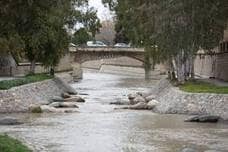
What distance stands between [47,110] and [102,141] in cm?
1395

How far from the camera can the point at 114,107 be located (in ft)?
A: 137

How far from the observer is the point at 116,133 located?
2659cm

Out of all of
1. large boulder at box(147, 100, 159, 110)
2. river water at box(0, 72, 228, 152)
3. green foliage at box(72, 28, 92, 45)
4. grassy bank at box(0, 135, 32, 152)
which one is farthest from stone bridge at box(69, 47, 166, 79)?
grassy bank at box(0, 135, 32, 152)

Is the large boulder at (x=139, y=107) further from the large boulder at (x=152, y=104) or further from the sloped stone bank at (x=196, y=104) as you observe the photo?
the sloped stone bank at (x=196, y=104)

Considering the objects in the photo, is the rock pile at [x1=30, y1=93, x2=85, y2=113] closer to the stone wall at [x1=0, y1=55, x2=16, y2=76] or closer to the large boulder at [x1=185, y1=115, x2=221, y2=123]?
the large boulder at [x1=185, y1=115, x2=221, y2=123]

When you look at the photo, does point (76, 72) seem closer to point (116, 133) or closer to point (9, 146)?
point (116, 133)

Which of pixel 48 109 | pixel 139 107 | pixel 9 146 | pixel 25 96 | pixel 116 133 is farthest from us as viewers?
pixel 139 107

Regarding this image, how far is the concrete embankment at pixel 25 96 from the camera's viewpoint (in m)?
36.2

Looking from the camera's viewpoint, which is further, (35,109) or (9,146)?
(35,109)

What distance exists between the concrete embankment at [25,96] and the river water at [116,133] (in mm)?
1901

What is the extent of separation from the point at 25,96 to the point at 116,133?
13600mm

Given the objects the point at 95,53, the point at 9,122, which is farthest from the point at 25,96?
the point at 95,53

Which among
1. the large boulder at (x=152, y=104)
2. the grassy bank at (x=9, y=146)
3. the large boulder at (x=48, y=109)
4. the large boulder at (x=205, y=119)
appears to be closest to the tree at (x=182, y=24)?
the large boulder at (x=152, y=104)

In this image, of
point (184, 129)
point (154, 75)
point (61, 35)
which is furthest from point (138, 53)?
point (184, 129)
